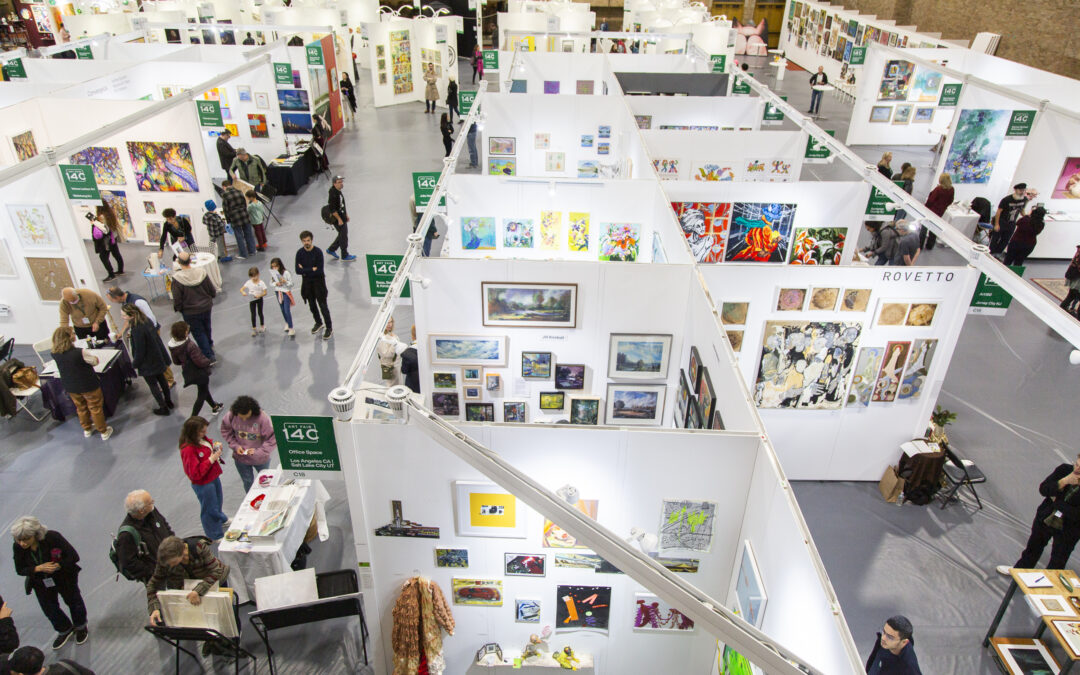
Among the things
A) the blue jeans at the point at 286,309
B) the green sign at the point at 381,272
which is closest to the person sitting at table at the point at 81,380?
the blue jeans at the point at 286,309

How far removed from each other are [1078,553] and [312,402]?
7.19m

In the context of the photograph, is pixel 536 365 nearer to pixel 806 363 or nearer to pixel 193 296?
pixel 806 363

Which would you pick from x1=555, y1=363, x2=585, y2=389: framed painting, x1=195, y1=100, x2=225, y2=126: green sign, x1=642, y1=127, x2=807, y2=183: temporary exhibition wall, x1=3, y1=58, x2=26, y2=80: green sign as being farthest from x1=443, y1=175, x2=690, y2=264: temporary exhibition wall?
x1=3, y1=58, x2=26, y2=80: green sign

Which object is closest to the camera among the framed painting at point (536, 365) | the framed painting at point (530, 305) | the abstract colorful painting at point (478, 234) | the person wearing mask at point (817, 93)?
the framed painting at point (530, 305)

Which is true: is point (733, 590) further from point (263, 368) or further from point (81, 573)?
point (263, 368)

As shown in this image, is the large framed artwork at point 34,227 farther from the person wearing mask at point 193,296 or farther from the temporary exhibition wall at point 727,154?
the temporary exhibition wall at point 727,154

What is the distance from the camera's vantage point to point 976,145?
36.7 feet

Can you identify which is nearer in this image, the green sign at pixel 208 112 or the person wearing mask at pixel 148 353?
the person wearing mask at pixel 148 353

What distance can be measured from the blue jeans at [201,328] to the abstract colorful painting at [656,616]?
5.99 m

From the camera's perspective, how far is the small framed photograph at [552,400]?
5.89 m

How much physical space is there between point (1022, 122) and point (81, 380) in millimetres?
12679

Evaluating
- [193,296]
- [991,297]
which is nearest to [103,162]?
[193,296]

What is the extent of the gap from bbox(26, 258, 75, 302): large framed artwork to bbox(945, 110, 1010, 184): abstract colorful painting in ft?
43.9

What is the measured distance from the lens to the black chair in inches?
229
